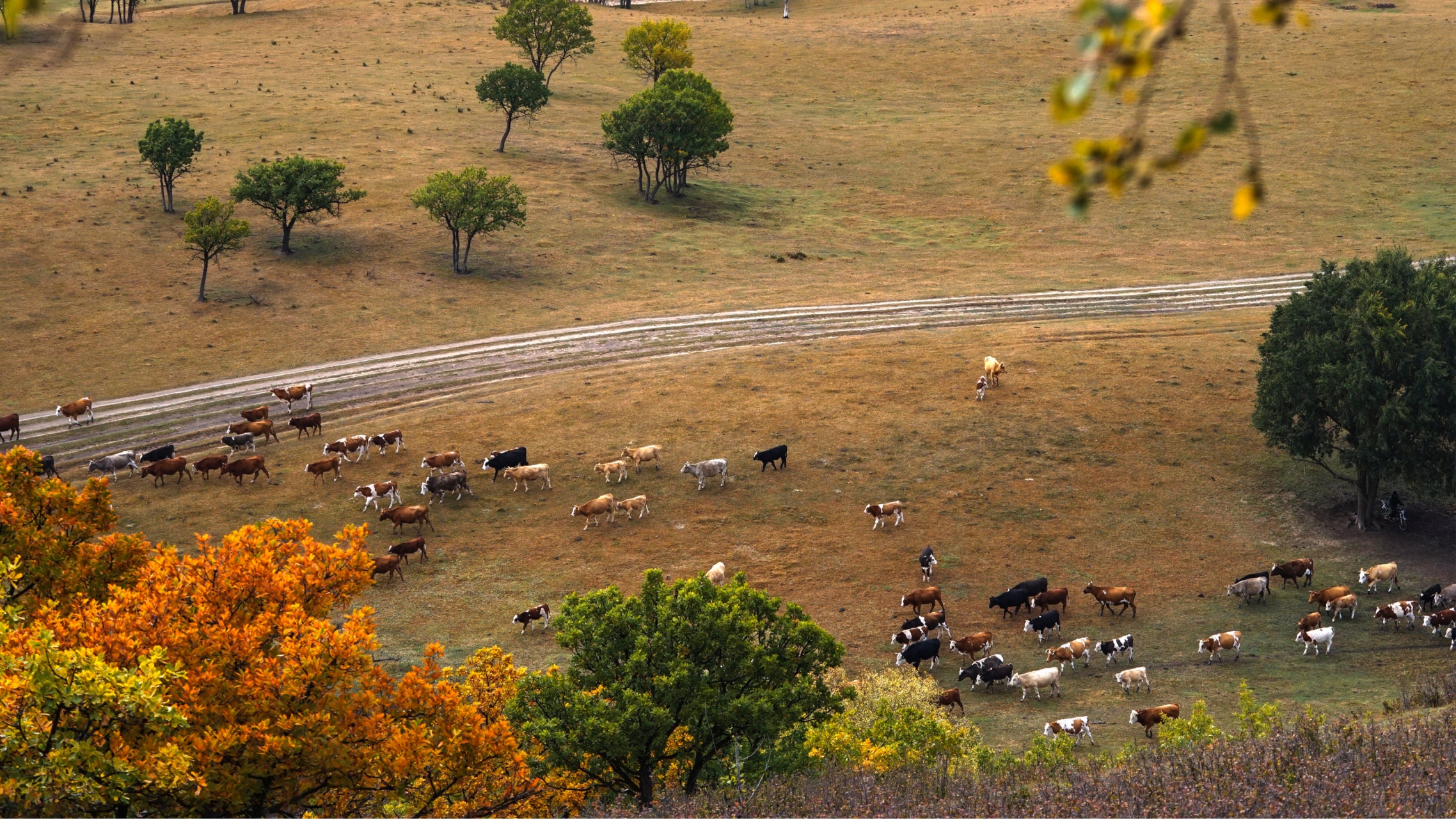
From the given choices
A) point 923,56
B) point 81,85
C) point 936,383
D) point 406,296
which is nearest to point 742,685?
point 936,383

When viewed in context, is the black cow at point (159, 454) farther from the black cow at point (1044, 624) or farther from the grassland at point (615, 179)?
the black cow at point (1044, 624)

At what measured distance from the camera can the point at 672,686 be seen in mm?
23234

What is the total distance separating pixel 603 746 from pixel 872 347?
149 feet

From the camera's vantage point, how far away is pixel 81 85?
340 ft

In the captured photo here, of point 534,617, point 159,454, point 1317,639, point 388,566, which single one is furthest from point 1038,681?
point 159,454

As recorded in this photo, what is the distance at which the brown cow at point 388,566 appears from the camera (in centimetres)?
4166

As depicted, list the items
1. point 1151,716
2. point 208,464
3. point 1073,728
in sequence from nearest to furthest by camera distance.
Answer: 1. point 1073,728
2. point 1151,716
3. point 208,464

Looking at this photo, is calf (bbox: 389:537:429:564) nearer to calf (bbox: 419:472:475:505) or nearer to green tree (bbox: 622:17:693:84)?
calf (bbox: 419:472:475:505)

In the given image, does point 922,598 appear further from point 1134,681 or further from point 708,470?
point 708,470

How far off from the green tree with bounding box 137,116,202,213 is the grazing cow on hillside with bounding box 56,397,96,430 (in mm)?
28278

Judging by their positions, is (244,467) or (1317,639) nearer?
(1317,639)

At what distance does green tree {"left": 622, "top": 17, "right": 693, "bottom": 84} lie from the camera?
377 feet

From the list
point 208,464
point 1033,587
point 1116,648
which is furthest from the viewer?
point 208,464

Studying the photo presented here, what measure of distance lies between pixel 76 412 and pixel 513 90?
51.2 metres
